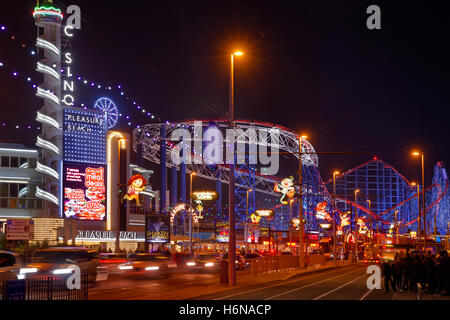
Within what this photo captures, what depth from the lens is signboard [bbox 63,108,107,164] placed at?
67875 mm

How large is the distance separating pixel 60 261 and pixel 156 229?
33.5m

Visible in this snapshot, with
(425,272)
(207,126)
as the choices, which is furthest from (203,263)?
(207,126)

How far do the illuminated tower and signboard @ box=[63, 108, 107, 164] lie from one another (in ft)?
2.93

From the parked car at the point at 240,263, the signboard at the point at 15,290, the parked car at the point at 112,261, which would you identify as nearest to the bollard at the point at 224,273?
the parked car at the point at 112,261

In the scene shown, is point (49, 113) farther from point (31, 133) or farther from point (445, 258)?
point (445, 258)

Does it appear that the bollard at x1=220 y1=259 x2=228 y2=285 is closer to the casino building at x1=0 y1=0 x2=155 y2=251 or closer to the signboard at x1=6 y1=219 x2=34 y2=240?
the signboard at x1=6 y1=219 x2=34 y2=240

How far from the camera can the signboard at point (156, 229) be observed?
6022 centimetres

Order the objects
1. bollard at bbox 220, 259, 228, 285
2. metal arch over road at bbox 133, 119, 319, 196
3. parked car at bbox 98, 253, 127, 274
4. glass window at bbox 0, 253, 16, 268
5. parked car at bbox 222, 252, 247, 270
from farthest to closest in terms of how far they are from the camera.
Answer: metal arch over road at bbox 133, 119, 319, 196, parked car at bbox 222, 252, 247, 270, parked car at bbox 98, 253, 127, 274, bollard at bbox 220, 259, 228, 285, glass window at bbox 0, 253, 16, 268

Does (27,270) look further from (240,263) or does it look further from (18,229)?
(240,263)

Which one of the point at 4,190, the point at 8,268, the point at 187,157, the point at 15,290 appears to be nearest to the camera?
the point at 15,290

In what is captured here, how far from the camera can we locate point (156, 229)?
60.6m

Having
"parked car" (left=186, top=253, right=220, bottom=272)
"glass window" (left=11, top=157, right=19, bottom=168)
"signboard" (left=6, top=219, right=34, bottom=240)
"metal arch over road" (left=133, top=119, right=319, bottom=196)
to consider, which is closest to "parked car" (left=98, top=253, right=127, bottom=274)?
"parked car" (left=186, top=253, right=220, bottom=272)

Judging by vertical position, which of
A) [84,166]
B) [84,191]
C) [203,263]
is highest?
[84,166]

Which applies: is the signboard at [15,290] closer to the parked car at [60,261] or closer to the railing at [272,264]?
the parked car at [60,261]
